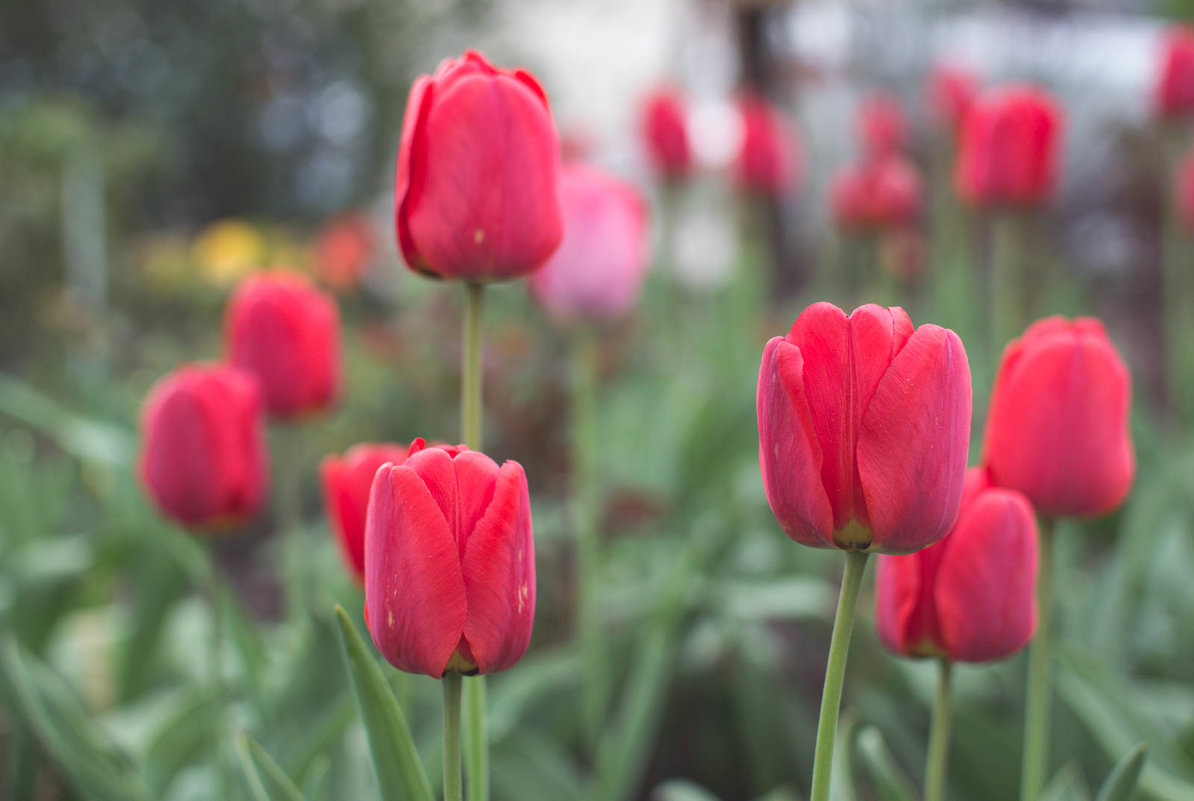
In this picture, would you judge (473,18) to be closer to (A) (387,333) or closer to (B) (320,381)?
(A) (387,333)

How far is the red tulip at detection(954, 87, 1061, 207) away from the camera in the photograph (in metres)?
1.53

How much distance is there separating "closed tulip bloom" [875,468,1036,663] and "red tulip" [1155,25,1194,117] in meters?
1.85

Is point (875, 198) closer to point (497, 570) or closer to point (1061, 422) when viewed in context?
point (1061, 422)

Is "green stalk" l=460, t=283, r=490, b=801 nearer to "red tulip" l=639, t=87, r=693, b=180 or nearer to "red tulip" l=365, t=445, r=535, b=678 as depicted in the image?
"red tulip" l=365, t=445, r=535, b=678

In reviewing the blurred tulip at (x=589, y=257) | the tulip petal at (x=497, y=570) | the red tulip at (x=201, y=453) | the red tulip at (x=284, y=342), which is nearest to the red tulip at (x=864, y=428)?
the tulip petal at (x=497, y=570)

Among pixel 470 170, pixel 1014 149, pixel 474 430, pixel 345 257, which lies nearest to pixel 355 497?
pixel 474 430

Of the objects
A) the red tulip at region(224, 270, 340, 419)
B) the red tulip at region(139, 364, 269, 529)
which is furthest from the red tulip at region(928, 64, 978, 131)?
the red tulip at region(139, 364, 269, 529)

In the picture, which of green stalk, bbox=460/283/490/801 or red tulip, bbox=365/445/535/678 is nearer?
red tulip, bbox=365/445/535/678

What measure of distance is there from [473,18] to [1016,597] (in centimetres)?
915

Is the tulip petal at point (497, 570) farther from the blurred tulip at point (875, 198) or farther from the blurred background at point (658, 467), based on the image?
the blurred tulip at point (875, 198)

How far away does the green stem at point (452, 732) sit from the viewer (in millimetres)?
477

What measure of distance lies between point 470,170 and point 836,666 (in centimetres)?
35

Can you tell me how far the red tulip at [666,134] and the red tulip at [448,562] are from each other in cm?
190

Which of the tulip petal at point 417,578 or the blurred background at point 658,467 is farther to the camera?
the blurred background at point 658,467
